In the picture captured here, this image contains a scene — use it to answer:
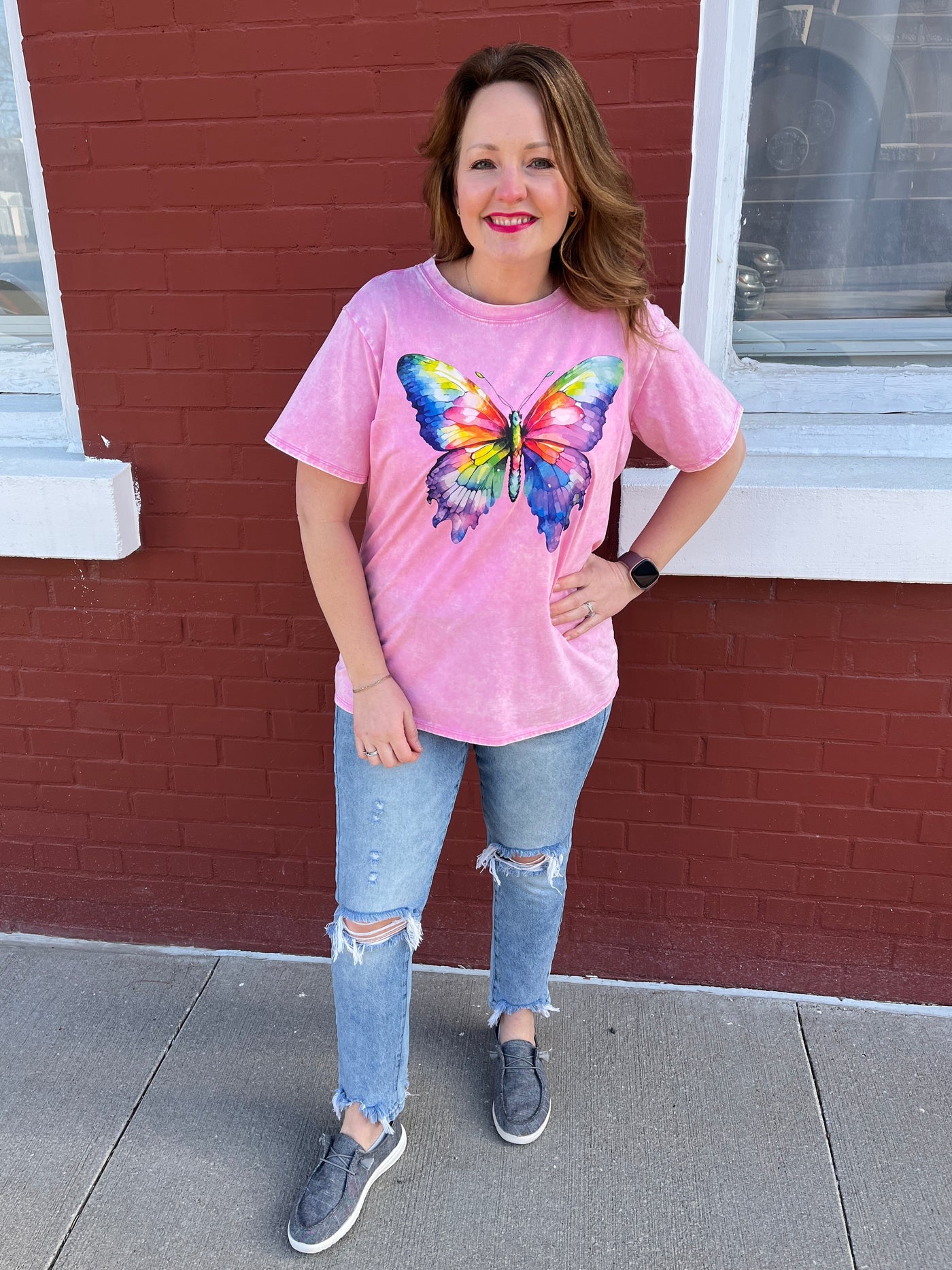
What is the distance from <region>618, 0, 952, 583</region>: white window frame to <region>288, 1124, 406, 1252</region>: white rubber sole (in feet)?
4.25

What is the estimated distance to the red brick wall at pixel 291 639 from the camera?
207 cm

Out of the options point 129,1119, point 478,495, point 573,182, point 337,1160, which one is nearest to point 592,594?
point 478,495

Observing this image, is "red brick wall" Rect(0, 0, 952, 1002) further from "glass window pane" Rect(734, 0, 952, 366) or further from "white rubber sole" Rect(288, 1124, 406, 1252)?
"white rubber sole" Rect(288, 1124, 406, 1252)

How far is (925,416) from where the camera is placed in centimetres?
226

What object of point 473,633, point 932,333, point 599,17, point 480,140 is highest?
point 599,17

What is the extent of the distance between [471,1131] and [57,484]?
5.41ft

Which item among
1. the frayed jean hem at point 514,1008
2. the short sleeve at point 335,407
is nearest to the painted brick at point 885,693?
the frayed jean hem at point 514,1008

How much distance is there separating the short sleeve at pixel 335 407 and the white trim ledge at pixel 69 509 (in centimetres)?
82

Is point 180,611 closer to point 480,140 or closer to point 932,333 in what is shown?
point 480,140

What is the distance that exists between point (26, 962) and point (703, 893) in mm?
1750

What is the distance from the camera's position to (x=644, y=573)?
1.94 meters

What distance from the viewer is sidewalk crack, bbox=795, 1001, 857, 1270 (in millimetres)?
1910

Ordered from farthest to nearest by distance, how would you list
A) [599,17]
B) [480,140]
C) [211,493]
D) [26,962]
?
[26,962]
[211,493]
[599,17]
[480,140]

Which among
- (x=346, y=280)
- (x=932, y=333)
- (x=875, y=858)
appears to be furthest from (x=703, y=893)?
(x=346, y=280)
